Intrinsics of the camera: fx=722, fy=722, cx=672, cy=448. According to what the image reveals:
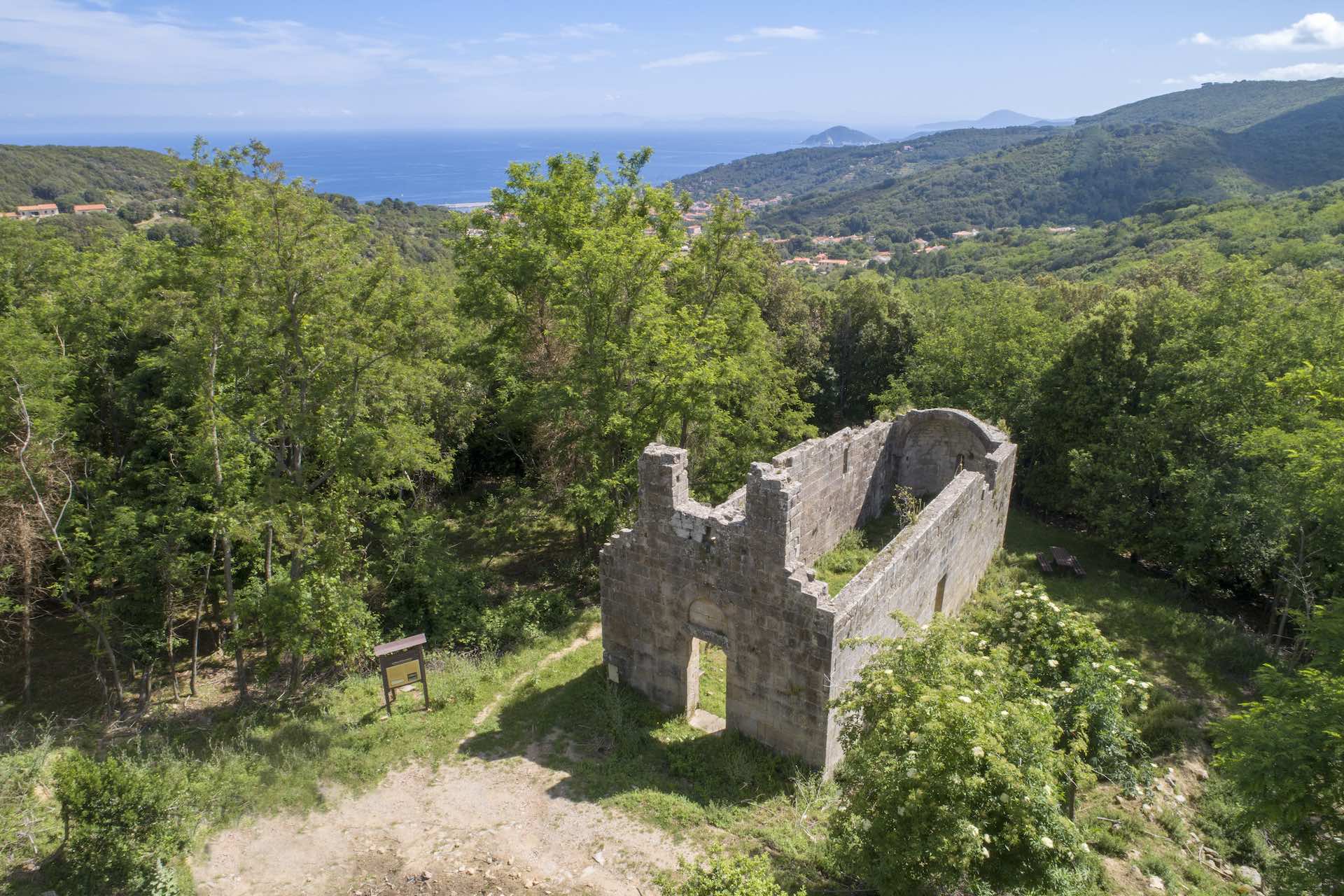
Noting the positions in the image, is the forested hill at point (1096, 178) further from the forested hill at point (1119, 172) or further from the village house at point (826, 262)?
the village house at point (826, 262)

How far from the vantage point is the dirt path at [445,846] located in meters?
9.20

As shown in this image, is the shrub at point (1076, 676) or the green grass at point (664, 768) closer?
the shrub at point (1076, 676)

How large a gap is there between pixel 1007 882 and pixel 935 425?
52.6ft

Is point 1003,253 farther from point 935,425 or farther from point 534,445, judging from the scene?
point 534,445

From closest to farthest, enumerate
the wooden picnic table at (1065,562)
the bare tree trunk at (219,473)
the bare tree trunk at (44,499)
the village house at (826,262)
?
1. the bare tree trunk at (44,499)
2. the bare tree trunk at (219,473)
3. the wooden picnic table at (1065,562)
4. the village house at (826,262)

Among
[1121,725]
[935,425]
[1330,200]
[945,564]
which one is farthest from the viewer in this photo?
[1330,200]

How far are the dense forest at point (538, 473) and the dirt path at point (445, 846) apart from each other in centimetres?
101

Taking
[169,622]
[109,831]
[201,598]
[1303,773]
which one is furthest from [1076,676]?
[201,598]

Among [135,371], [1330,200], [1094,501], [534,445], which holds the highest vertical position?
[1330,200]

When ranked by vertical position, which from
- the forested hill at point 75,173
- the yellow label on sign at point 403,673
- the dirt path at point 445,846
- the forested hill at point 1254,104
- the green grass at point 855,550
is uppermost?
the forested hill at point 1254,104

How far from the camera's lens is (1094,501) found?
2061 centimetres

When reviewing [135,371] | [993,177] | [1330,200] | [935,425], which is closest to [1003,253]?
[1330,200]

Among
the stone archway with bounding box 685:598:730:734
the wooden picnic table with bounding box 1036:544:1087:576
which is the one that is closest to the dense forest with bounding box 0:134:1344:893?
the wooden picnic table with bounding box 1036:544:1087:576

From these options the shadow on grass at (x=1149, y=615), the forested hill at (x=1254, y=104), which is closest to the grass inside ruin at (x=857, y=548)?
the shadow on grass at (x=1149, y=615)
